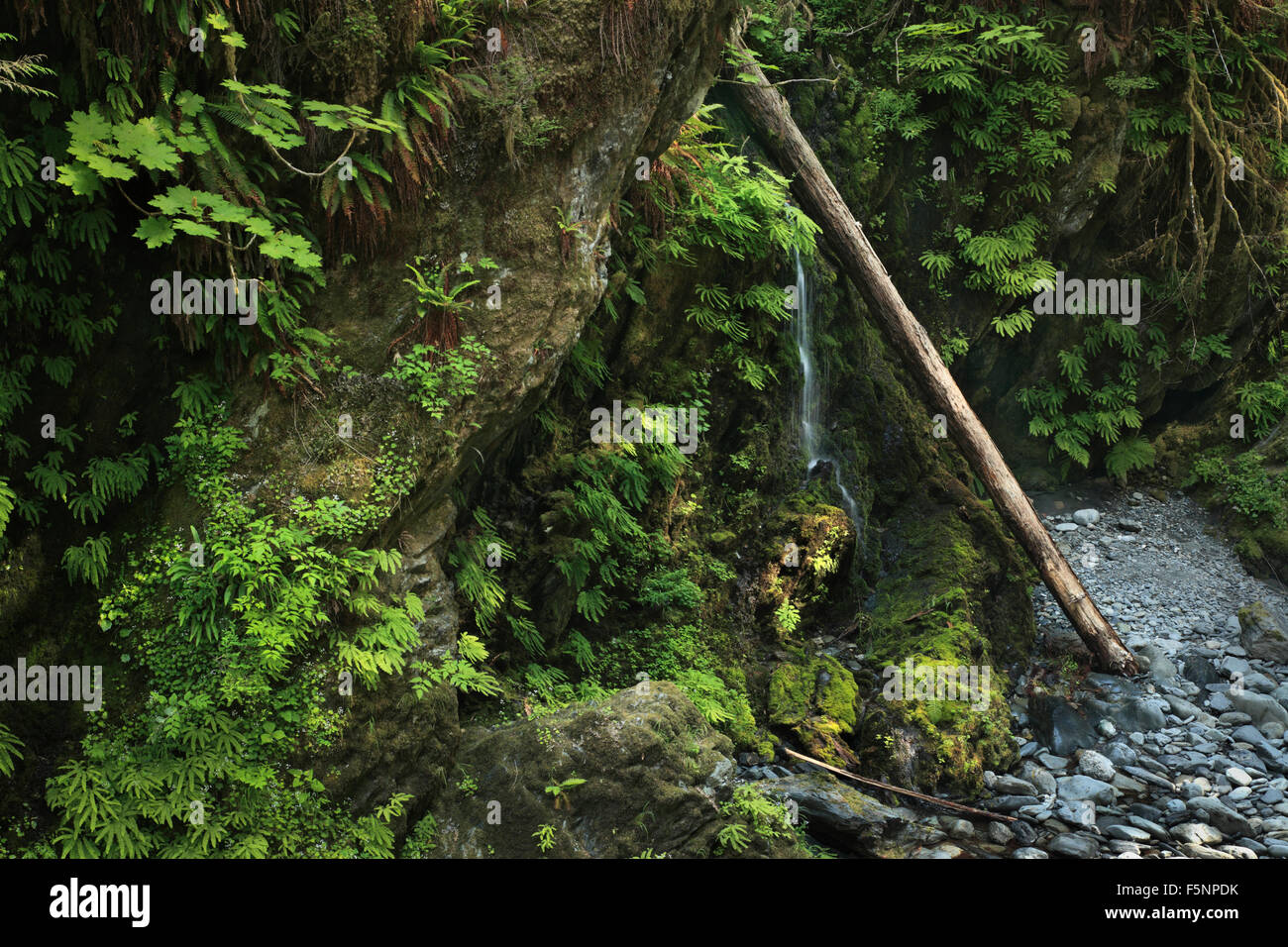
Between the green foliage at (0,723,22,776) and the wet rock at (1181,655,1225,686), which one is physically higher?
the green foliage at (0,723,22,776)

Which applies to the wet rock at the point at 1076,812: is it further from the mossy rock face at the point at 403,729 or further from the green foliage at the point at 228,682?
the green foliage at the point at 228,682

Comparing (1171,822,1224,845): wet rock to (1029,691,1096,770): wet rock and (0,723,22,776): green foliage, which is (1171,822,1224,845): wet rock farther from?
(0,723,22,776): green foliage

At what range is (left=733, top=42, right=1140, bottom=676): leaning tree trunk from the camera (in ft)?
32.6

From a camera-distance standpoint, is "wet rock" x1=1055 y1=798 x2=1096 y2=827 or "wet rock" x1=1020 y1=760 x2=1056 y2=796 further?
"wet rock" x1=1020 y1=760 x2=1056 y2=796

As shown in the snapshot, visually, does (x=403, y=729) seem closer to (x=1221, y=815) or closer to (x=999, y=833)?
(x=999, y=833)

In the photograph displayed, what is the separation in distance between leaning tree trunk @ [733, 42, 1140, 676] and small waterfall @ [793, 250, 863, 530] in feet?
2.45

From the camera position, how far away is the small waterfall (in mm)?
10156

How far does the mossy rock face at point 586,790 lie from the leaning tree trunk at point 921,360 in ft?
18.3

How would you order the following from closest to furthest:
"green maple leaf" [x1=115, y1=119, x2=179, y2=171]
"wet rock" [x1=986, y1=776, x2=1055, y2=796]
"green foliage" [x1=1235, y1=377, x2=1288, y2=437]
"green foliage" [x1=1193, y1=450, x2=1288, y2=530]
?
"green maple leaf" [x1=115, y1=119, x2=179, y2=171] → "wet rock" [x1=986, y1=776, x2=1055, y2=796] → "green foliage" [x1=1193, y1=450, x2=1288, y2=530] → "green foliage" [x1=1235, y1=377, x2=1288, y2=437]

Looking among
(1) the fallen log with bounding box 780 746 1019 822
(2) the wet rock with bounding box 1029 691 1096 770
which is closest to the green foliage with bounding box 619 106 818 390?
(1) the fallen log with bounding box 780 746 1019 822

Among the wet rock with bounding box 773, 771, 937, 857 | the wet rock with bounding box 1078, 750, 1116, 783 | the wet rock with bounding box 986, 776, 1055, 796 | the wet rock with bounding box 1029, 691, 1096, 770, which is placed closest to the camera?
the wet rock with bounding box 773, 771, 937, 857

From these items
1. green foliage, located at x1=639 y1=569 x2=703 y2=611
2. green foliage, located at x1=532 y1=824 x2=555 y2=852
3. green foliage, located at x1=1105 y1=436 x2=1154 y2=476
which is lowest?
green foliage, located at x1=532 y1=824 x2=555 y2=852

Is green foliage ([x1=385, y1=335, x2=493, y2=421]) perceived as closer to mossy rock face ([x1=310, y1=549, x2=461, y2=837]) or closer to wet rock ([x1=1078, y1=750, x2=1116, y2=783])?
mossy rock face ([x1=310, y1=549, x2=461, y2=837])

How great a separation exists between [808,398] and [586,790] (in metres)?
5.94
